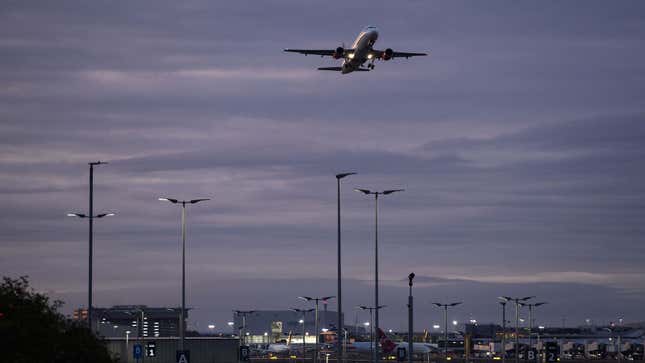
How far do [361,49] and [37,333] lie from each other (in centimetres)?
5730

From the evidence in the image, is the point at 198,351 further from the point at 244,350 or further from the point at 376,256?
the point at 376,256

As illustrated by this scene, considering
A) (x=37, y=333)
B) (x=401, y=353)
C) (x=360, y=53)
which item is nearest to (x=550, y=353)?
(x=401, y=353)

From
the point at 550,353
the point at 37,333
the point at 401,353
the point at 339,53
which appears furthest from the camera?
the point at 339,53

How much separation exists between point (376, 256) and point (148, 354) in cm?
2411

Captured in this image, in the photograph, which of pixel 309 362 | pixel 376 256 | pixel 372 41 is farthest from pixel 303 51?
pixel 309 362

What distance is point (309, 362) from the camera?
615 ft

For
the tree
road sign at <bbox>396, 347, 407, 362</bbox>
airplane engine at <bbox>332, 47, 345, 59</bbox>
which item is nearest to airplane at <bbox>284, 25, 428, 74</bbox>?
airplane engine at <bbox>332, 47, 345, 59</bbox>

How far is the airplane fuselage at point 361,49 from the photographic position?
99.9m

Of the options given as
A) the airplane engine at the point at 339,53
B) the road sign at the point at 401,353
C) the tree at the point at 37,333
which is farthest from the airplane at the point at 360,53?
the tree at the point at 37,333

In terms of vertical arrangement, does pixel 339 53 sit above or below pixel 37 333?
above

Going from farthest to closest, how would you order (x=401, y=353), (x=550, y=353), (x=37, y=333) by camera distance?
1. (x=550, y=353)
2. (x=401, y=353)
3. (x=37, y=333)

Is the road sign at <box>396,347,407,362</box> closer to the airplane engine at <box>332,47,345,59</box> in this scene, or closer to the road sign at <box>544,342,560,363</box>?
the road sign at <box>544,342,560,363</box>

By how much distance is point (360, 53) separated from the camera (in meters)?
103

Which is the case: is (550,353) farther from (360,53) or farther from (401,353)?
(360,53)
